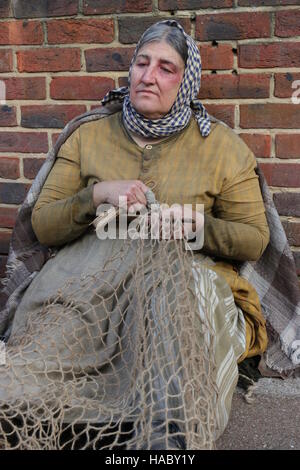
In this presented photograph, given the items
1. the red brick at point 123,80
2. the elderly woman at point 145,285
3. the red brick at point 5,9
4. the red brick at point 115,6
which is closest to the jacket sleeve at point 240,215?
the elderly woman at point 145,285

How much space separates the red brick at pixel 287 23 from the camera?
2363mm

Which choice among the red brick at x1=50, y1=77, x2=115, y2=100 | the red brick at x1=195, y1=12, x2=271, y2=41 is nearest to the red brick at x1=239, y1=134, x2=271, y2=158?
the red brick at x1=195, y1=12, x2=271, y2=41

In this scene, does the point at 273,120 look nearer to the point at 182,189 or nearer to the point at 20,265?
the point at 182,189

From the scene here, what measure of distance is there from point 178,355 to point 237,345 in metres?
0.45

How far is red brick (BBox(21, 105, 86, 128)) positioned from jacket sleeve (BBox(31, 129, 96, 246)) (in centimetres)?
27

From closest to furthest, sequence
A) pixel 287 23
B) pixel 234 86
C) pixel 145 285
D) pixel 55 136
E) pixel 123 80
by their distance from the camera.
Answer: pixel 145 285 → pixel 287 23 → pixel 234 86 → pixel 123 80 → pixel 55 136

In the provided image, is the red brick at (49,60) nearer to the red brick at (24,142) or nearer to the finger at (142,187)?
the red brick at (24,142)

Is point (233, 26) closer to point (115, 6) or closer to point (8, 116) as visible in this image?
point (115, 6)

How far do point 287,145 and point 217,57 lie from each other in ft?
1.49

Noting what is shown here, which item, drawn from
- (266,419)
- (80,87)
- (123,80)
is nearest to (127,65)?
(123,80)

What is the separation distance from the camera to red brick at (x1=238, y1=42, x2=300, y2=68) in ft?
7.84

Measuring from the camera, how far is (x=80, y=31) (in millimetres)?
2574

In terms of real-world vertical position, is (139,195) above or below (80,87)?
below

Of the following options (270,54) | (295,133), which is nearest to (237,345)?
(295,133)
